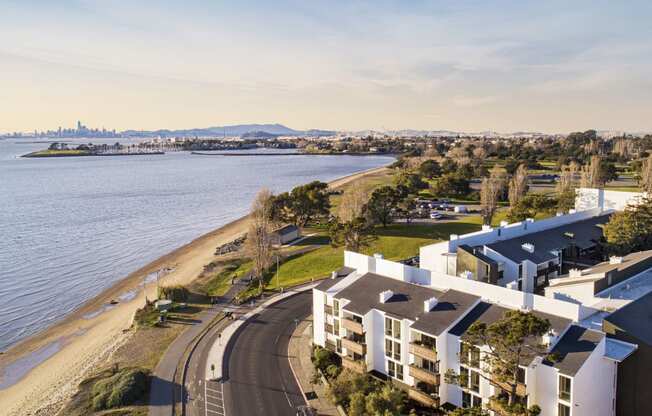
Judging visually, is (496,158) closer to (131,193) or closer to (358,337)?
(131,193)

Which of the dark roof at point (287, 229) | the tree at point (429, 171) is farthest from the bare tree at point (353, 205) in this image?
the tree at point (429, 171)

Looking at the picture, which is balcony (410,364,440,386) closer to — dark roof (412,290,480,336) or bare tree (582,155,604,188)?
dark roof (412,290,480,336)

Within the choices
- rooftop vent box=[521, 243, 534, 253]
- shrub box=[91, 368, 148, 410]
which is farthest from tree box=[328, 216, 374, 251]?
shrub box=[91, 368, 148, 410]

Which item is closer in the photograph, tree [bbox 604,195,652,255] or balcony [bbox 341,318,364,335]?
balcony [bbox 341,318,364,335]

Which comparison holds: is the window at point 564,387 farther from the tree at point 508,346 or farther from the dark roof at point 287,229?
the dark roof at point 287,229

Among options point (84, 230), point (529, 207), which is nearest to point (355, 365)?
point (529, 207)

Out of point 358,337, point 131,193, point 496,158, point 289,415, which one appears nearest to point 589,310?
point 358,337
